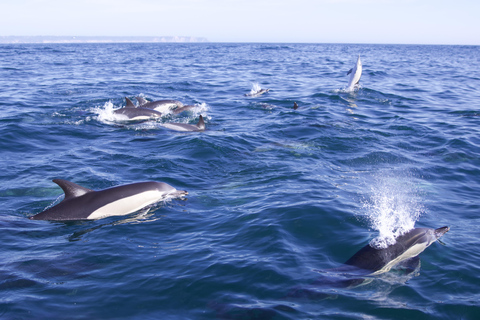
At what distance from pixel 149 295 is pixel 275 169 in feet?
20.7

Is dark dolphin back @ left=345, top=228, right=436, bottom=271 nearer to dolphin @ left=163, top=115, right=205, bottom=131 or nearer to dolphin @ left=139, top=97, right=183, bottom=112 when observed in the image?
dolphin @ left=163, top=115, right=205, bottom=131

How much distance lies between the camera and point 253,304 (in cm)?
542

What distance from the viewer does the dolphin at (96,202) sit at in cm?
812

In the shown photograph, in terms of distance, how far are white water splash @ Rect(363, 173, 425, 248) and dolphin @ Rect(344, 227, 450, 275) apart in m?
0.12

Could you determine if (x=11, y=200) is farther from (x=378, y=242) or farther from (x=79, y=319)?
(x=378, y=242)

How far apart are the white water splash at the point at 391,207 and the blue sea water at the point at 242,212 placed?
0.18ft

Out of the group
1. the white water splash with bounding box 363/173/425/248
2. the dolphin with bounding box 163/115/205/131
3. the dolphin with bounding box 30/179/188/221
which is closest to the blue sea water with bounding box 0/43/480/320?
the white water splash with bounding box 363/173/425/248

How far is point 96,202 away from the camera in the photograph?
8.29 m

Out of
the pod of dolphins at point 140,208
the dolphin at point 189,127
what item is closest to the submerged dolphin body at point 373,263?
the pod of dolphins at point 140,208

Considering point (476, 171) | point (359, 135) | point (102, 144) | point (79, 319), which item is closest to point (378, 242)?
point (79, 319)

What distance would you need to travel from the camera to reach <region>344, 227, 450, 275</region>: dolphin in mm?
6262

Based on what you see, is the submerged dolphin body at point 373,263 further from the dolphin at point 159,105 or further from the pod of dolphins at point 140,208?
the dolphin at point 159,105

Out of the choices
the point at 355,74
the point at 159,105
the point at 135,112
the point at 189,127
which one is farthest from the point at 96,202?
the point at 355,74

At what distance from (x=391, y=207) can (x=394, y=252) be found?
2.53 m
